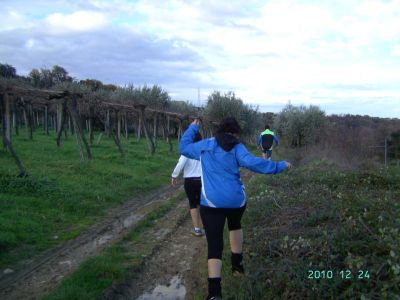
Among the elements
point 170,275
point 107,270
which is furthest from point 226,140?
point 107,270

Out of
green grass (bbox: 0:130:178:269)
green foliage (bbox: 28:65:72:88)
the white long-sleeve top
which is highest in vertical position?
green foliage (bbox: 28:65:72:88)

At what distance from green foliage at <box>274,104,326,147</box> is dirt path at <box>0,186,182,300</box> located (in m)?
26.4

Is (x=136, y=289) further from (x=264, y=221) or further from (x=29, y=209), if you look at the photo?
(x=29, y=209)

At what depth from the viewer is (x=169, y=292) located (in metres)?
5.32

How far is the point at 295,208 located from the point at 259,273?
2316 millimetres

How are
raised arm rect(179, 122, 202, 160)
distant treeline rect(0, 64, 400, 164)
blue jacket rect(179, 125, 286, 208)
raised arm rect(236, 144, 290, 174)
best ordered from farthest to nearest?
distant treeline rect(0, 64, 400, 164)
raised arm rect(179, 122, 202, 160)
blue jacket rect(179, 125, 286, 208)
raised arm rect(236, 144, 290, 174)

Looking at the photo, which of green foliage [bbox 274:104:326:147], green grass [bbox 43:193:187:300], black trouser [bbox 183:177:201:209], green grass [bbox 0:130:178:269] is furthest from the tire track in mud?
green foliage [bbox 274:104:326:147]

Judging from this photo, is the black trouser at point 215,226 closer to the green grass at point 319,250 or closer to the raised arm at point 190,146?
the green grass at point 319,250

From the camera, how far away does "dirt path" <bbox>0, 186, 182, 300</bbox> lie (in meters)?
5.38

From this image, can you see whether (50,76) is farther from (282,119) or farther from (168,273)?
(168,273)

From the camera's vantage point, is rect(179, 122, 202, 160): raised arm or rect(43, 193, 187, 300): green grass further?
rect(179, 122, 202, 160): raised arm

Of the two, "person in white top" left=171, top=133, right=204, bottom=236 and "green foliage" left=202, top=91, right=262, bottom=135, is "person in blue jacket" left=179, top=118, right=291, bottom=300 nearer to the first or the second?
"person in white top" left=171, top=133, right=204, bottom=236

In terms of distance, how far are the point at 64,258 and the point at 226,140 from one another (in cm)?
329

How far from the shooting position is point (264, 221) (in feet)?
22.5
